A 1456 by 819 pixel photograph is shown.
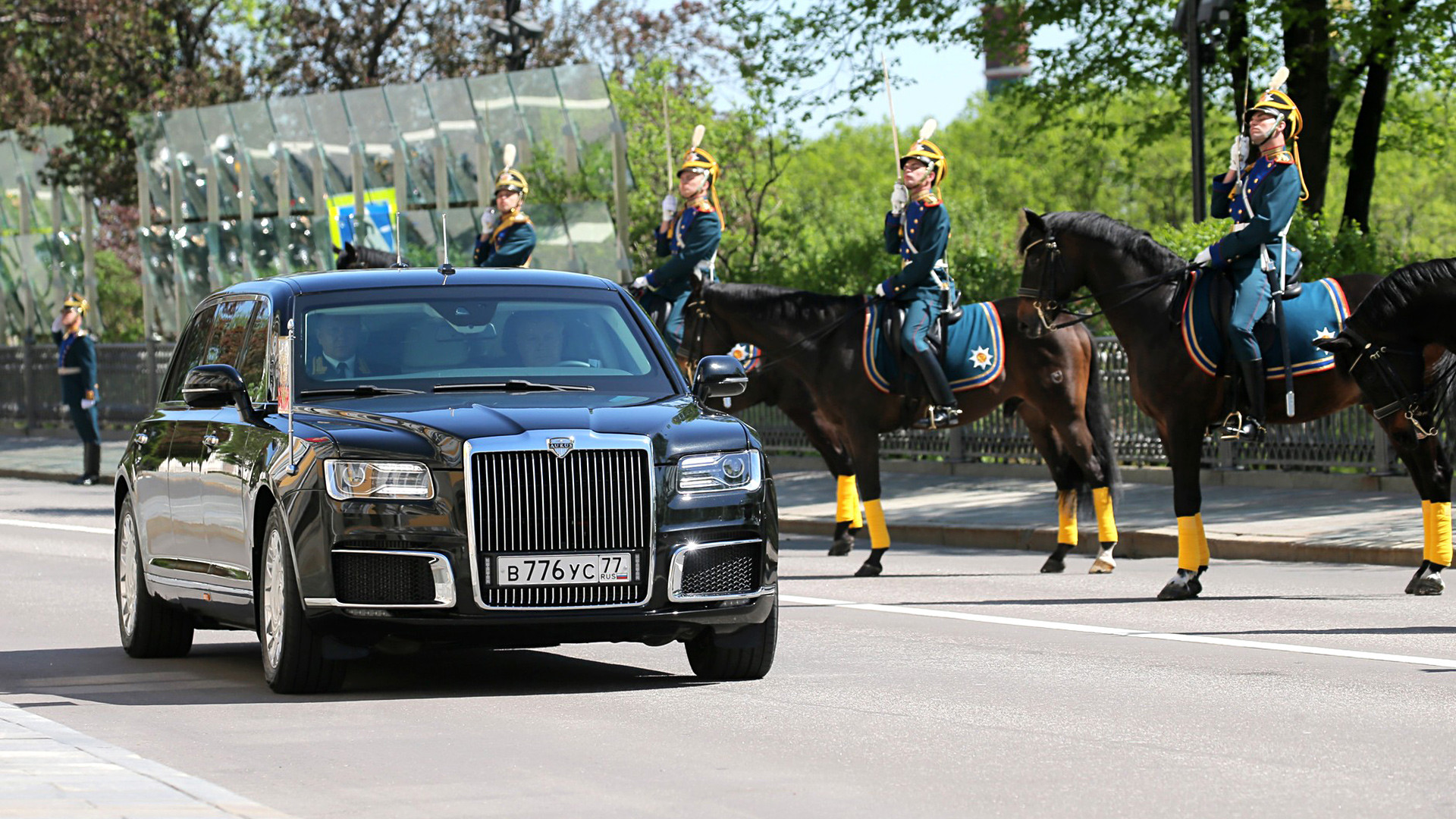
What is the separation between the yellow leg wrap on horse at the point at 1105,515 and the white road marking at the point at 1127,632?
2736 mm

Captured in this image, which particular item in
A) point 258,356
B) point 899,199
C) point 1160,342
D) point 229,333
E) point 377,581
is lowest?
point 377,581

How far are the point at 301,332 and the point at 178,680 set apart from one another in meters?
1.70

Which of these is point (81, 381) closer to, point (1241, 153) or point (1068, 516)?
point (1068, 516)

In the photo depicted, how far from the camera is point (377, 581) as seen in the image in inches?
363

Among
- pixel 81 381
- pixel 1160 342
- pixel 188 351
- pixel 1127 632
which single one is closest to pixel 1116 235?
pixel 1160 342

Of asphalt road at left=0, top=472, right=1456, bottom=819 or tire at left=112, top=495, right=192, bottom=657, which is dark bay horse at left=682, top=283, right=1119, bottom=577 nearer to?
asphalt road at left=0, top=472, right=1456, bottom=819

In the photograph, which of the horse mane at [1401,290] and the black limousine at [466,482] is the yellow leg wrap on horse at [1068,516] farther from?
the black limousine at [466,482]

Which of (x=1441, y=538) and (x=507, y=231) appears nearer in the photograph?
(x=1441, y=538)

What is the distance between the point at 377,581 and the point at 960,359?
8311 mm

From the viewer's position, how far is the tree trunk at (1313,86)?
27.5 m

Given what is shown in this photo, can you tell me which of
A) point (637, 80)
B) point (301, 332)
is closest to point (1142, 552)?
point (301, 332)

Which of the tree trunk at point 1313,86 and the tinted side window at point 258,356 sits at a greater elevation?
the tree trunk at point 1313,86

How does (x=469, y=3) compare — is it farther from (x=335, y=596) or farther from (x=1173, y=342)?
(x=335, y=596)

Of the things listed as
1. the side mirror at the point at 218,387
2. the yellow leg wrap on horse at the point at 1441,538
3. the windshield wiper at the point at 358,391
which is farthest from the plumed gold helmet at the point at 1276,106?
the side mirror at the point at 218,387
